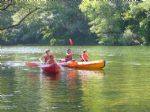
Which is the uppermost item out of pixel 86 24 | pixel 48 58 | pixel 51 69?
pixel 86 24

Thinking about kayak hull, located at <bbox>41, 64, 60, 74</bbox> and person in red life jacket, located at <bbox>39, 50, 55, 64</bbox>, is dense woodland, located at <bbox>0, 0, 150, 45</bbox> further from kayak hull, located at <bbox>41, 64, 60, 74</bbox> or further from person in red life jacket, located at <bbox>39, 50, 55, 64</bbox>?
kayak hull, located at <bbox>41, 64, 60, 74</bbox>

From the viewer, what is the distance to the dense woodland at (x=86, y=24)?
256 feet

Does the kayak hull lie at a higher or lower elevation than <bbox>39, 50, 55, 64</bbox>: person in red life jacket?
lower

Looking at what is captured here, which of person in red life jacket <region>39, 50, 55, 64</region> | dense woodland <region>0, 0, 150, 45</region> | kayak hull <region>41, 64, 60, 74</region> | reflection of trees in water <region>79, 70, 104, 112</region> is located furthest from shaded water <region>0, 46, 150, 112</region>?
dense woodland <region>0, 0, 150, 45</region>

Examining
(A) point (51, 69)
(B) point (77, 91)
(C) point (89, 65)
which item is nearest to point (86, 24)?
(C) point (89, 65)

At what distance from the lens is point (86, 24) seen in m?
86.5

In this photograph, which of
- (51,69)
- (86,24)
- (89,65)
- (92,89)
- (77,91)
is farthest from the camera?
(86,24)

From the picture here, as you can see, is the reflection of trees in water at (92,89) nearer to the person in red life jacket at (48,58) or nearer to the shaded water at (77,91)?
the shaded water at (77,91)

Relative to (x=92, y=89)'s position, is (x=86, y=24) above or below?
above

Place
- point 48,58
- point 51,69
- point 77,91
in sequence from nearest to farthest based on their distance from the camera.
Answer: point 77,91 → point 51,69 → point 48,58

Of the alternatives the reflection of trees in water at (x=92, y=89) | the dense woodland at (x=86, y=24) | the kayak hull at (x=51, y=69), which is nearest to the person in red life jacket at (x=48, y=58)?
the kayak hull at (x=51, y=69)

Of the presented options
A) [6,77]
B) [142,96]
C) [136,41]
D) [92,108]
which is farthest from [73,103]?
[136,41]

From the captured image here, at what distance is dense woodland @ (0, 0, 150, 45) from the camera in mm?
77938

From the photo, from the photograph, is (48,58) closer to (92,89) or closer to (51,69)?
(51,69)
